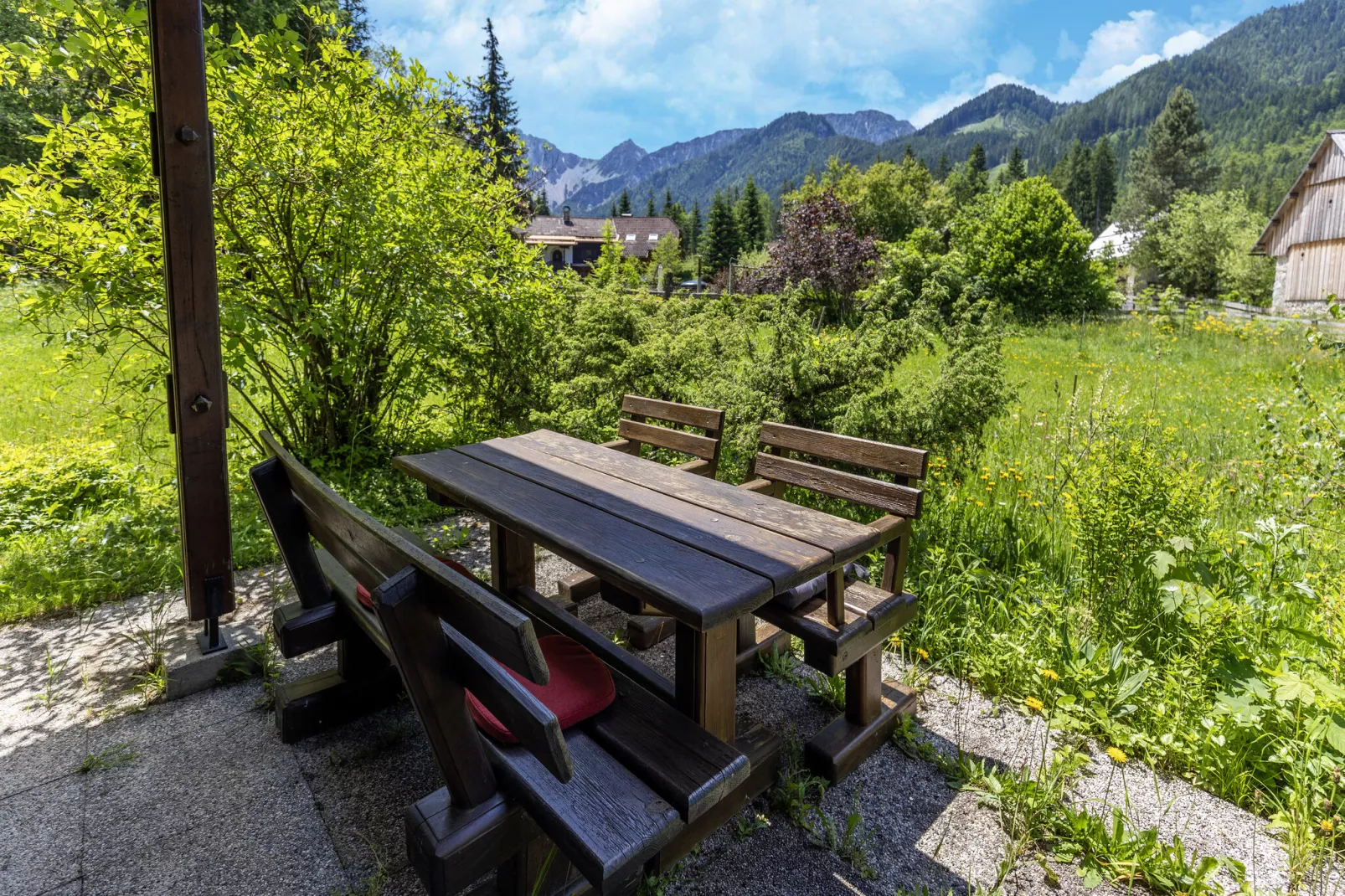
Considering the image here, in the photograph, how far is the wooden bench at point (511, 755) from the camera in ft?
4.00

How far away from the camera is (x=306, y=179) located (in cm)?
425

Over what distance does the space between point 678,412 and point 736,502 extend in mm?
1233

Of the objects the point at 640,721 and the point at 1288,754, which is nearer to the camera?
the point at 640,721

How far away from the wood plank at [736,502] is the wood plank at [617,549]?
15cm

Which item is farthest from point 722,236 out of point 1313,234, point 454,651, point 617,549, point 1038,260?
point 454,651

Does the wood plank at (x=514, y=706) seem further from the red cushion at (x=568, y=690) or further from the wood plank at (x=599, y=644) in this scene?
the wood plank at (x=599, y=644)

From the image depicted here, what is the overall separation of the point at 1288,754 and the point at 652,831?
2107 millimetres

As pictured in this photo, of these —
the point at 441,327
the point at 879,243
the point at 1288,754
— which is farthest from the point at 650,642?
the point at 879,243

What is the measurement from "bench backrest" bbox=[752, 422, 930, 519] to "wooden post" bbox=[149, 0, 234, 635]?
7.18ft

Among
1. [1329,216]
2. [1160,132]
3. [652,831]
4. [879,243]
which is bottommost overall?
[652,831]

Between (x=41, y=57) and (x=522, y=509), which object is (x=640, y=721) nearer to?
(x=522, y=509)

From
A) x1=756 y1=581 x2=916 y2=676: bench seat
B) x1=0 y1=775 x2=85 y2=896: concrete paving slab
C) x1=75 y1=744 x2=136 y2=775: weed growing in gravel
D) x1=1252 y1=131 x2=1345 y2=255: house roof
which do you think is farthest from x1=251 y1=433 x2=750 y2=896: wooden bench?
x1=1252 y1=131 x2=1345 y2=255: house roof

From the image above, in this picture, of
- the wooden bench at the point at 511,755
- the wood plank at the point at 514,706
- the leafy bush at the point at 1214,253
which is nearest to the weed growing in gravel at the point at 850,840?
the wooden bench at the point at 511,755

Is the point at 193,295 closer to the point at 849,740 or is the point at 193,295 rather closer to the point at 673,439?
the point at 673,439
